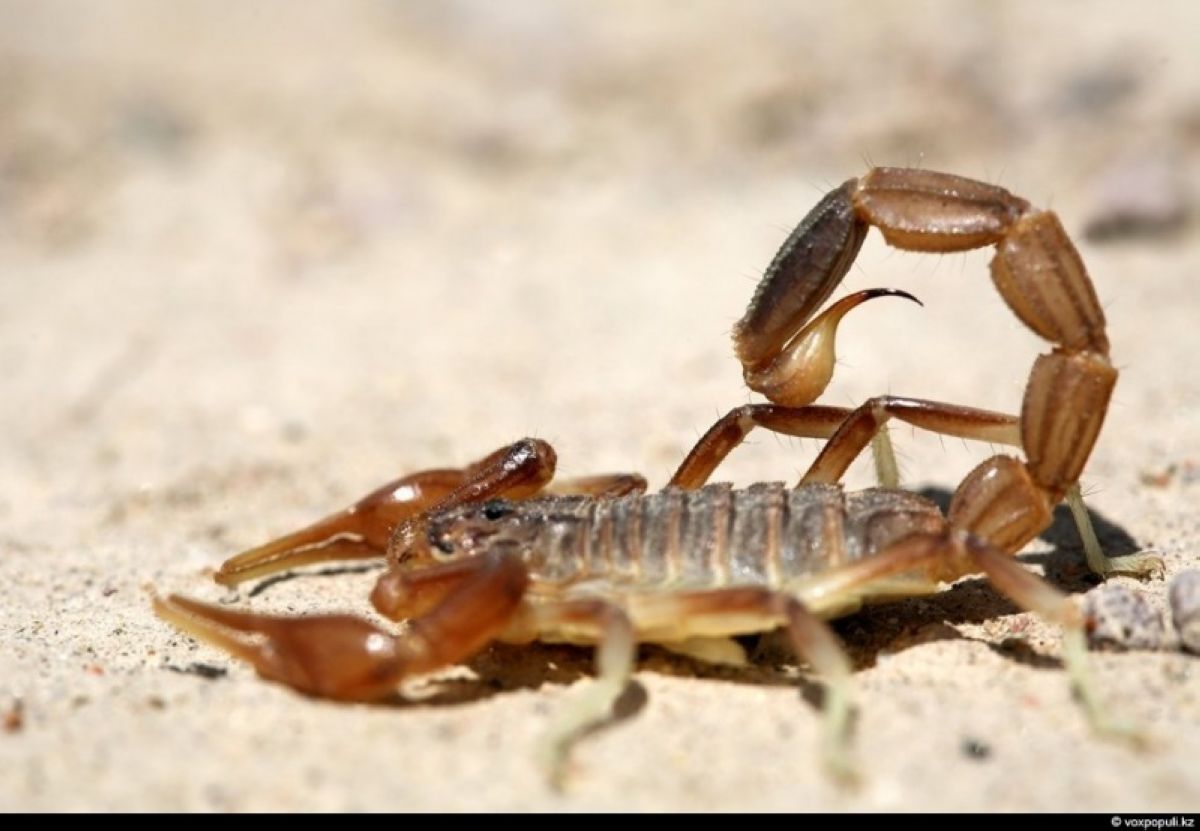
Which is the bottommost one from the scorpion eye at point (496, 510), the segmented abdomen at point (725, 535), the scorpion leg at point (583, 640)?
the scorpion leg at point (583, 640)

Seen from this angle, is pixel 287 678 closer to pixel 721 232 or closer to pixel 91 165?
pixel 721 232

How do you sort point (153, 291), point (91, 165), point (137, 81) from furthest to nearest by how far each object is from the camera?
1. point (137, 81)
2. point (91, 165)
3. point (153, 291)

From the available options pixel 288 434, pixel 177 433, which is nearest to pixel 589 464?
pixel 288 434

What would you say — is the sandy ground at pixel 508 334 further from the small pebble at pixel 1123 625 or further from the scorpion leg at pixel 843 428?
the scorpion leg at pixel 843 428

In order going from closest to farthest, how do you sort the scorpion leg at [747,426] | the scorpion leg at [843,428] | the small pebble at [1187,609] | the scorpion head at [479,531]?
the small pebble at [1187,609] → the scorpion head at [479,531] → the scorpion leg at [843,428] → the scorpion leg at [747,426]

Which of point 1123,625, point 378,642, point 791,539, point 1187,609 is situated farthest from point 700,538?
point 1187,609

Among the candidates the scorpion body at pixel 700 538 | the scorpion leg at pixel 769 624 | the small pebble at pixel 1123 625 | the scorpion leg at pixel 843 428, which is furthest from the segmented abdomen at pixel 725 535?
the small pebble at pixel 1123 625
